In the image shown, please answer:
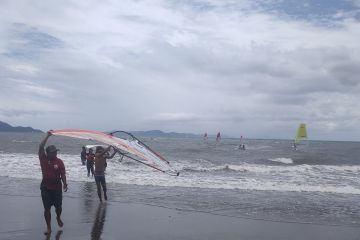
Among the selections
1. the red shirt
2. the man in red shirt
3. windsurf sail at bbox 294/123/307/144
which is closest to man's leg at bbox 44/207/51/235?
the man in red shirt

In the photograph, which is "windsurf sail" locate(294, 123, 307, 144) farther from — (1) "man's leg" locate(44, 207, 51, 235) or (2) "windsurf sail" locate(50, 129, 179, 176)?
(1) "man's leg" locate(44, 207, 51, 235)

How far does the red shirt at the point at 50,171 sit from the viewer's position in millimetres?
7133

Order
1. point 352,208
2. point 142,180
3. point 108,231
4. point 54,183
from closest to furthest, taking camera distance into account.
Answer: point 54,183 < point 108,231 < point 352,208 < point 142,180

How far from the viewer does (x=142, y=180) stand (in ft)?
56.9

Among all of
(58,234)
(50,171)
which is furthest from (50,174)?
(58,234)

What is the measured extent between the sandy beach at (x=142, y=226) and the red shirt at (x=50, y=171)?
3.51ft

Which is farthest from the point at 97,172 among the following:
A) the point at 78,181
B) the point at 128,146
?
the point at 78,181

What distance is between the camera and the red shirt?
713 cm

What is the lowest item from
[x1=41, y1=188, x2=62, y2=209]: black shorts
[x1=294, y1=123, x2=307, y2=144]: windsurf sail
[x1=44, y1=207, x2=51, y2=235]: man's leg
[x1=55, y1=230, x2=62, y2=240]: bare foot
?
[x1=55, y1=230, x2=62, y2=240]: bare foot

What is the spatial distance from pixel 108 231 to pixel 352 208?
26.5ft

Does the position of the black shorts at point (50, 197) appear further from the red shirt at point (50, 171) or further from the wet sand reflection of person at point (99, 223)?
the wet sand reflection of person at point (99, 223)

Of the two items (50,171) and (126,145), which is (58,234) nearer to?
(50,171)

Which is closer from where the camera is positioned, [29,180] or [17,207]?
[17,207]

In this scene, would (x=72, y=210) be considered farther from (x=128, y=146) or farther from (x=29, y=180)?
(x=29, y=180)
